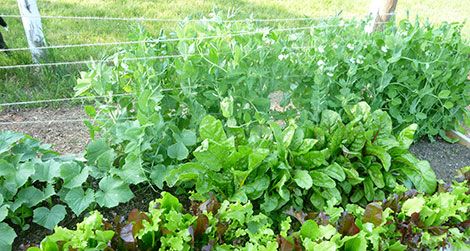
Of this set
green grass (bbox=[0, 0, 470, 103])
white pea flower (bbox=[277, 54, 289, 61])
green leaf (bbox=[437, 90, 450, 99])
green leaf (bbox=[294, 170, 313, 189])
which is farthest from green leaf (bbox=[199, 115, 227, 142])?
green leaf (bbox=[437, 90, 450, 99])

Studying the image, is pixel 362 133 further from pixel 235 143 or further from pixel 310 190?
pixel 235 143

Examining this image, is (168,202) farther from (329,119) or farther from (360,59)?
(360,59)

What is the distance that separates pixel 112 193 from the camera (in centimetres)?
230

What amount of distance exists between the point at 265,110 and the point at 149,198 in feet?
2.62

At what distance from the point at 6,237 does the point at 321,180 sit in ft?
4.86

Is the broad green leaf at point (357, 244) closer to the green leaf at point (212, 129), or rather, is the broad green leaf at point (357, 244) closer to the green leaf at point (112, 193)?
the green leaf at point (212, 129)

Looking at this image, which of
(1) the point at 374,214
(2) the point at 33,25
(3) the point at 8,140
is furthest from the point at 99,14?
(1) the point at 374,214

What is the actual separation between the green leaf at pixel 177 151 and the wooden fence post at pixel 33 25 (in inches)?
74.8

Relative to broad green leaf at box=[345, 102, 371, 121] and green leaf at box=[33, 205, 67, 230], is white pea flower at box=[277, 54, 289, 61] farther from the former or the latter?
green leaf at box=[33, 205, 67, 230]

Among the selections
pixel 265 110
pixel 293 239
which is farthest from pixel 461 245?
pixel 265 110

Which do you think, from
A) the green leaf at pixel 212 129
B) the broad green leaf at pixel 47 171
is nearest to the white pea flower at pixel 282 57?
the green leaf at pixel 212 129

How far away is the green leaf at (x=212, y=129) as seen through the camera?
2250 mm

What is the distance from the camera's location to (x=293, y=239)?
6.18ft

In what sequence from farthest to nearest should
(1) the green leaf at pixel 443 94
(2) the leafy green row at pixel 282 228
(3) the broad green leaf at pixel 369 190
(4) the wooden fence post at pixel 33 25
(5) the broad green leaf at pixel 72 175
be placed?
→ (4) the wooden fence post at pixel 33 25
(1) the green leaf at pixel 443 94
(3) the broad green leaf at pixel 369 190
(5) the broad green leaf at pixel 72 175
(2) the leafy green row at pixel 282 228
